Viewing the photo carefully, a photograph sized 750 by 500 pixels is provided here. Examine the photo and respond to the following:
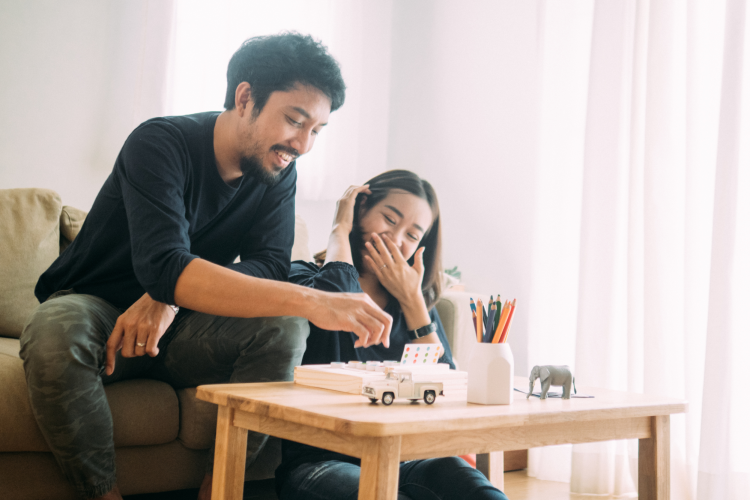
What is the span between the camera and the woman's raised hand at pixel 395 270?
1.52 m

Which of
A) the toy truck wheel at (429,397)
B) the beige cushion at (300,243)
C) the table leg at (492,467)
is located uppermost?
the beige cushion at (300,243)

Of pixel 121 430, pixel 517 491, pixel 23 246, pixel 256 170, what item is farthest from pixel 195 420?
pixel 517 491

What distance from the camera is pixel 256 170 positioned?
4.81 ft

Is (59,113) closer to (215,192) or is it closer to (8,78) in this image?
(8,78)

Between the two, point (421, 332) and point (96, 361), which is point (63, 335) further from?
point (421, 332)

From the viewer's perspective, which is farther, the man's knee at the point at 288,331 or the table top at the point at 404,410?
the man's knee at the point at 288,331

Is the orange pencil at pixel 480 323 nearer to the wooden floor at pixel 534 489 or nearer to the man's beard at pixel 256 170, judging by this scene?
the man's beard at pixel 256 170

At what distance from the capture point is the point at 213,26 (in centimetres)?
280

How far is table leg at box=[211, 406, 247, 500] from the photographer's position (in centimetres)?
95

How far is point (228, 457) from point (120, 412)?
524mm

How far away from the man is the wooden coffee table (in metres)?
0.20

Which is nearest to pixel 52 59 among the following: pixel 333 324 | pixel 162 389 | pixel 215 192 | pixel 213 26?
pixel 213 26

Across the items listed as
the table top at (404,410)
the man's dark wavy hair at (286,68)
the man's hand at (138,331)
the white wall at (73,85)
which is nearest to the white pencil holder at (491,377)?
the table top at (404,410)

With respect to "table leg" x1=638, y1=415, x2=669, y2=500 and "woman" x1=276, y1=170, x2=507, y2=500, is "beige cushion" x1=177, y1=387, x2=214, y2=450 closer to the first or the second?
"woman" x1=276, y1=170, x2=507, y2=500
